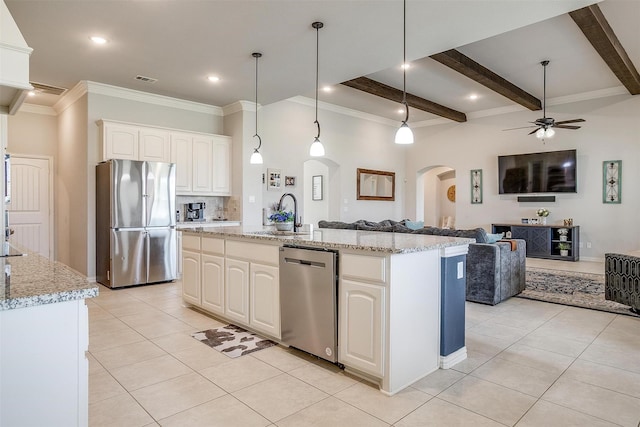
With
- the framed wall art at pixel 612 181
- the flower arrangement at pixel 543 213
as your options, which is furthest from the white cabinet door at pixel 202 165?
the framed wall art at pixel 612 181

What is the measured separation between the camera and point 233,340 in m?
3.33

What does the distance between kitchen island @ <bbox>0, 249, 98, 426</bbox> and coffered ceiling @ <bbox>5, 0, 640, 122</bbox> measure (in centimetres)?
294

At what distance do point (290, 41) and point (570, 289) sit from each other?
184 inches

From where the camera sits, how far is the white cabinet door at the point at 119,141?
5453mm

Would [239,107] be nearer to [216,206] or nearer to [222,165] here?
[222,165]

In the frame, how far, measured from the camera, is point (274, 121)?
712 cm

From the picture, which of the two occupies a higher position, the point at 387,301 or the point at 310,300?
the point at 387,301

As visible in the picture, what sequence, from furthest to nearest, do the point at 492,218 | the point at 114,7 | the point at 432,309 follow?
the point at 492,218, the point at 114,7, the point at 432,309

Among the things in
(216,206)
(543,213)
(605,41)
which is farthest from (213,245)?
(543,213)

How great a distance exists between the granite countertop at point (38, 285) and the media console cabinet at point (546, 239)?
27.0 feet

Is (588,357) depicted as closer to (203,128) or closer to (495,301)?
(495,301)

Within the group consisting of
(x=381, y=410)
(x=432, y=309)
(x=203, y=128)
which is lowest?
(x=381, y=410)

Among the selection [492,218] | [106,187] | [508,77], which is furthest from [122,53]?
[492,218]

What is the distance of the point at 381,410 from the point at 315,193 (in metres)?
7.93
